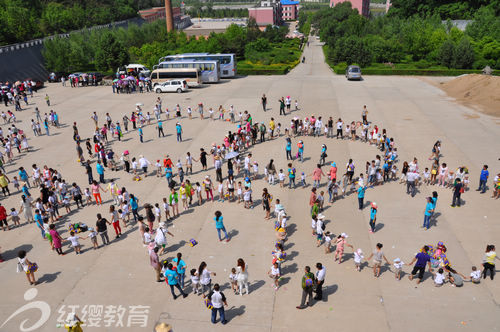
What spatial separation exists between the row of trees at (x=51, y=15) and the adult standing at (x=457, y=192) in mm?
60750

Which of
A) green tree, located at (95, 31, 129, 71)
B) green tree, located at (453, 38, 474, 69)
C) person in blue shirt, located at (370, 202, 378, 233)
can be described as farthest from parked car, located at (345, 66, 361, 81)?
person in blue shirt, located at (370, 202, 378, 233)

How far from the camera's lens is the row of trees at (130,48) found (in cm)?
5031

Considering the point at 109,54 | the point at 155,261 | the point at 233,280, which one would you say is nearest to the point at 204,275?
the point at 233,280

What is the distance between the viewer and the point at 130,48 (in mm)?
57406

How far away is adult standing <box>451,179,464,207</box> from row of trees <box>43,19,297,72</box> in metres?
44.4

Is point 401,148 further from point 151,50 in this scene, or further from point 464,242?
point 151,50

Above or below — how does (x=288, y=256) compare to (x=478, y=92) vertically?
below

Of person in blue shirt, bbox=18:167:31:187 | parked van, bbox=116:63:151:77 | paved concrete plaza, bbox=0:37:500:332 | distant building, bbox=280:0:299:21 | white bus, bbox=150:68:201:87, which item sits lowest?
paved concrete plaza, bbox=0:37:500:332

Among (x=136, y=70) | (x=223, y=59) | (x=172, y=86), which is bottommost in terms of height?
(x=172, y=86)

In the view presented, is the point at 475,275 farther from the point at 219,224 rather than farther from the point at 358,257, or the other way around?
the point at 219,224

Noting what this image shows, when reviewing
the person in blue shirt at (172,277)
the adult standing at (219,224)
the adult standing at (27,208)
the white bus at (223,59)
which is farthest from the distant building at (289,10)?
the person in blue shirt at (172,277)

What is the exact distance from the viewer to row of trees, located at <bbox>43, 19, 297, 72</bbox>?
50.3 m

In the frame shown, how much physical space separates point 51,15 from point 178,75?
147ft

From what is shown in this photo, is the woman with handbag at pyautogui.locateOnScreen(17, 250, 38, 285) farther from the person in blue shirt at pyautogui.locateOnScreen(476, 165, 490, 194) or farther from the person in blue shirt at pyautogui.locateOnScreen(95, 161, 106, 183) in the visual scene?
the person in blue shirt at pyautogui.locateOnScreen(476, 165, 490, 194)
